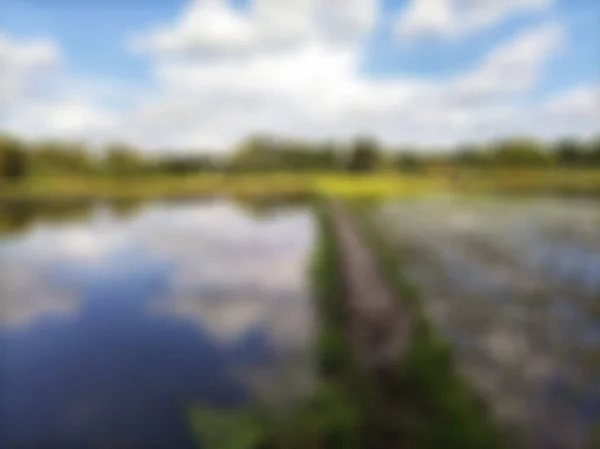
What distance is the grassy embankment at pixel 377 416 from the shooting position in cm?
109

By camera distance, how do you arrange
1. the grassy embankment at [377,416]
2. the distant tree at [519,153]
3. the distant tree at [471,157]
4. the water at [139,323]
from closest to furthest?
the grassy embankment at [377,416] → the water at [139,323] → the distant tree at [471,157] → the distant tree at [519,153]

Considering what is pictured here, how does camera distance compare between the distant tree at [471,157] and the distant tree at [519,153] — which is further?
the distant tree at [519,153]

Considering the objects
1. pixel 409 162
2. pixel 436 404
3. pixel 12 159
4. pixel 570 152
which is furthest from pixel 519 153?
pixel 12 159

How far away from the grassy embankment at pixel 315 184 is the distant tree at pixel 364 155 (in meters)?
0.14

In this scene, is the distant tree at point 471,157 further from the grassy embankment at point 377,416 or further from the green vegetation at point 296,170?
the grassy embankment at point 377,416

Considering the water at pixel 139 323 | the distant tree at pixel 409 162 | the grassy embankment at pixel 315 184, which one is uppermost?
the distant tree at pixel 409 162

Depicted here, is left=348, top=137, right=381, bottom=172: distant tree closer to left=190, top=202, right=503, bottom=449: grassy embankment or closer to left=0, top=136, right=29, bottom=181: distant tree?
left=190, top=202, right=503, bottom=449: grassy embankment

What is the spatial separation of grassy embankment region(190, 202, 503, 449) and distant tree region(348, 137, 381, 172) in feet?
3.49

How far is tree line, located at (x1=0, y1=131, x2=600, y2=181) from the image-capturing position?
186 cm

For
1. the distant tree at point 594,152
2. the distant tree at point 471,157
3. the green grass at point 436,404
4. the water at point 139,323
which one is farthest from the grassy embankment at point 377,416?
the distant tree at point 594,152

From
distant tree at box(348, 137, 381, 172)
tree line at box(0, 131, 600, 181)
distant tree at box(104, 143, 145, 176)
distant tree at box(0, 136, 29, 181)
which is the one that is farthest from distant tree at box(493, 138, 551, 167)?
distant tree at box(0, 136, 29, 181)

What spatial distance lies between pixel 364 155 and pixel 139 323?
1600 millimetres

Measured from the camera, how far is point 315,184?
9.43ft

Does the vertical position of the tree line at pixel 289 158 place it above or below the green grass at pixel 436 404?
above
